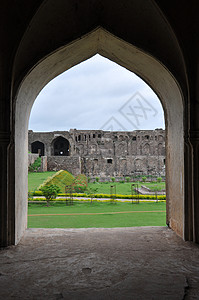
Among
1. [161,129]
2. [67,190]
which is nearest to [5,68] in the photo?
[67,190]

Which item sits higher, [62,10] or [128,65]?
[62,10]

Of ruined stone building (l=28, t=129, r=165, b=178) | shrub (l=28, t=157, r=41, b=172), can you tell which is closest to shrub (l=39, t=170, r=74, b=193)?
shrub (l=28, t=157, r=41, b=172)

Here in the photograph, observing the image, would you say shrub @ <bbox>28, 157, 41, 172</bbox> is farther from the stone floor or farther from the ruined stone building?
the stone floor

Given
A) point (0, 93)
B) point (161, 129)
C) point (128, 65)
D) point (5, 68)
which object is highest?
point (161, 129)

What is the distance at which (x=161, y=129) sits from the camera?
28.6 m

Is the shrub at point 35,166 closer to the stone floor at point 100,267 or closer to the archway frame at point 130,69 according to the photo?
the archway frame at point 130,69

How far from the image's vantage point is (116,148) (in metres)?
27.0

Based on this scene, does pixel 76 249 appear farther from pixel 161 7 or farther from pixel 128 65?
pixel 161 7

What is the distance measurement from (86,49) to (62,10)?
0.69 metres

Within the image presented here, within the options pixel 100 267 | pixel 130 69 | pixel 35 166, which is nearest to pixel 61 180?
pixel 35 166

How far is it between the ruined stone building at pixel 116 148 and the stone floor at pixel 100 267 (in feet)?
68.0

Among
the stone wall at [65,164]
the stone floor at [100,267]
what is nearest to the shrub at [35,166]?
the stone wall at [65,164]

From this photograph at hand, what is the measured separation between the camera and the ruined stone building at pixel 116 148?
81.0ft

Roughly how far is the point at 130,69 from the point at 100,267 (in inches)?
113
